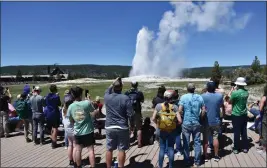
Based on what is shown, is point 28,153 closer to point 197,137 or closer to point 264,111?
point 197,137

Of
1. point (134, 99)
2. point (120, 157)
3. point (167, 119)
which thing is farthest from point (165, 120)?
point (134, 99)

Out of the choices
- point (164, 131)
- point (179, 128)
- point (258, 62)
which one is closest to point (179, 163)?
point (179, 128)

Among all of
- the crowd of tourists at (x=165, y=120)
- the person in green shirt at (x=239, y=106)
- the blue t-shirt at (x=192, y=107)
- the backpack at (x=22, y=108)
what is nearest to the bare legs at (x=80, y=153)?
the crowd of tourists at (x=165, y=120)

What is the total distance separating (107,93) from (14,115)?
709 cm

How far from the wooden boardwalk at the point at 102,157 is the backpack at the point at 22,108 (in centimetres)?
106

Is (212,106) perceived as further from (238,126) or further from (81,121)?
(81,121)

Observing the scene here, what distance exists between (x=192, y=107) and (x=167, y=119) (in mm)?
806

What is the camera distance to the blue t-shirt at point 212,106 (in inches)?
303

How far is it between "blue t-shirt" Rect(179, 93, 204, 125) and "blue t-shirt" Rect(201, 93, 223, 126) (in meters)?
0.49

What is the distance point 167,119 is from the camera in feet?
22.4

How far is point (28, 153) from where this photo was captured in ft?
30.6

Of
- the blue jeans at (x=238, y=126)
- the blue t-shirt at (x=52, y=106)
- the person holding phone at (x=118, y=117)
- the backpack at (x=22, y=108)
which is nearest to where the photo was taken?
the person holding phone at (x=118, y=117)

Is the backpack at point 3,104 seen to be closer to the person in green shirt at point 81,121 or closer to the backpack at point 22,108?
the backpack at point 22,108

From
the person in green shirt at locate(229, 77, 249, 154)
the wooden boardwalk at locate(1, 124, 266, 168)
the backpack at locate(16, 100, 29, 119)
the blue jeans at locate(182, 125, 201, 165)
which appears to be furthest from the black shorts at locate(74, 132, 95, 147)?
the backpack at locate(16, 100, 29, 119)
